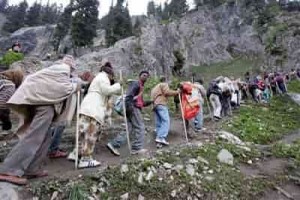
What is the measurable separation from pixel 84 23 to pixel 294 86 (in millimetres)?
32645

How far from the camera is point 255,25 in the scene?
6269 cm

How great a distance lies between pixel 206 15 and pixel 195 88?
193ft

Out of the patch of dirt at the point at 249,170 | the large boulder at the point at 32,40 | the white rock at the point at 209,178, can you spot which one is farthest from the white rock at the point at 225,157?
the large boulder at the point at 32,40

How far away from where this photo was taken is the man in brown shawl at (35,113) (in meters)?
5.98

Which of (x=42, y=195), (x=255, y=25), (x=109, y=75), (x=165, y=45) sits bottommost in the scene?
(x=42, y=195)

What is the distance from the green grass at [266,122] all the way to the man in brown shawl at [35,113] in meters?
6.99

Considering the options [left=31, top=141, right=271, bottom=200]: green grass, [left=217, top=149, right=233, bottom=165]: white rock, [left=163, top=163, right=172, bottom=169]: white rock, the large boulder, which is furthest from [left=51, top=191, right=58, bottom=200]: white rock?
the large boulder

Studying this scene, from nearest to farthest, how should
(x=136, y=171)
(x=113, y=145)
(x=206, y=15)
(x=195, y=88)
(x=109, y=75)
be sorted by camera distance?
1. (x=136, y=171)
2. (x=109, y=75)
3. (x=113, y=145)
4. (x=195, y=88)
5. (x=206, y=15)

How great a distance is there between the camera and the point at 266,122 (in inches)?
599

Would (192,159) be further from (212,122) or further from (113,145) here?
(212,122)

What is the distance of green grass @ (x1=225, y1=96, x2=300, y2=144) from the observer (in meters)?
12.5

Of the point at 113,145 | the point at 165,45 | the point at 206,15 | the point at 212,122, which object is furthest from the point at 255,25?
the point at 113,145

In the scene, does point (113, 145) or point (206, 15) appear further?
point (206, 15)

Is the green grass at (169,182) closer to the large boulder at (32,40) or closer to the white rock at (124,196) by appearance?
the white rock at (124,196)
